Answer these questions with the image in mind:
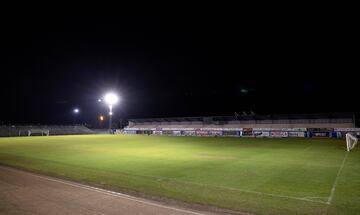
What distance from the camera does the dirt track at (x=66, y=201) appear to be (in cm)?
885

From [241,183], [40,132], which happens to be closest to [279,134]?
[241,183]

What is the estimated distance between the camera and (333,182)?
13203 mm

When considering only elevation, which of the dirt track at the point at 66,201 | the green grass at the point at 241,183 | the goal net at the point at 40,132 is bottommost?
the green grass at the point at 241,183

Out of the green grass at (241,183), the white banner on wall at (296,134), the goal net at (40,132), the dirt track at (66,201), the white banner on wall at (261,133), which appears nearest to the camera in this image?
the dirt track at (66,201)

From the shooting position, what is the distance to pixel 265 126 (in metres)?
62.3

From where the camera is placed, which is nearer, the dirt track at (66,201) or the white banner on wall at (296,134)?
the dirt track at (66,201)

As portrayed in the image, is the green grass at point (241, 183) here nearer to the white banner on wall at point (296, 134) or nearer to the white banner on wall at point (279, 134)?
the white banner on wall at point (296, 134)

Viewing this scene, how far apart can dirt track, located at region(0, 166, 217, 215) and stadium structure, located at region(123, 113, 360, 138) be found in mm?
48759

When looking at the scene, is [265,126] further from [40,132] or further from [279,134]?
[40,132]

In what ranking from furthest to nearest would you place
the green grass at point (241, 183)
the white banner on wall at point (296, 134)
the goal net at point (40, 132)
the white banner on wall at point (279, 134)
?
the goal net at point (40, 132)
the white banner on wall at point (279, 134)
the white banner on wall at point (296, 134)
the green grass at point (241, 183)

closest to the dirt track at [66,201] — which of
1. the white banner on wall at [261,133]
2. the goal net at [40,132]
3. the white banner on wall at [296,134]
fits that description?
the white banner on wall at [261,133]

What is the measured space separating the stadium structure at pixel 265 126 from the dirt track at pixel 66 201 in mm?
48759

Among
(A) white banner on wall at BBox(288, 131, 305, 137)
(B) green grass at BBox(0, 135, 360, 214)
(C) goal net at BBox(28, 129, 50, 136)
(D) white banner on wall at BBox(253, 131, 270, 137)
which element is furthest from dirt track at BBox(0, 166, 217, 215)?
(C) goal net at BBox(28, 129, 50, 136)

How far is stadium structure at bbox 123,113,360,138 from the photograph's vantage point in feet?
173
